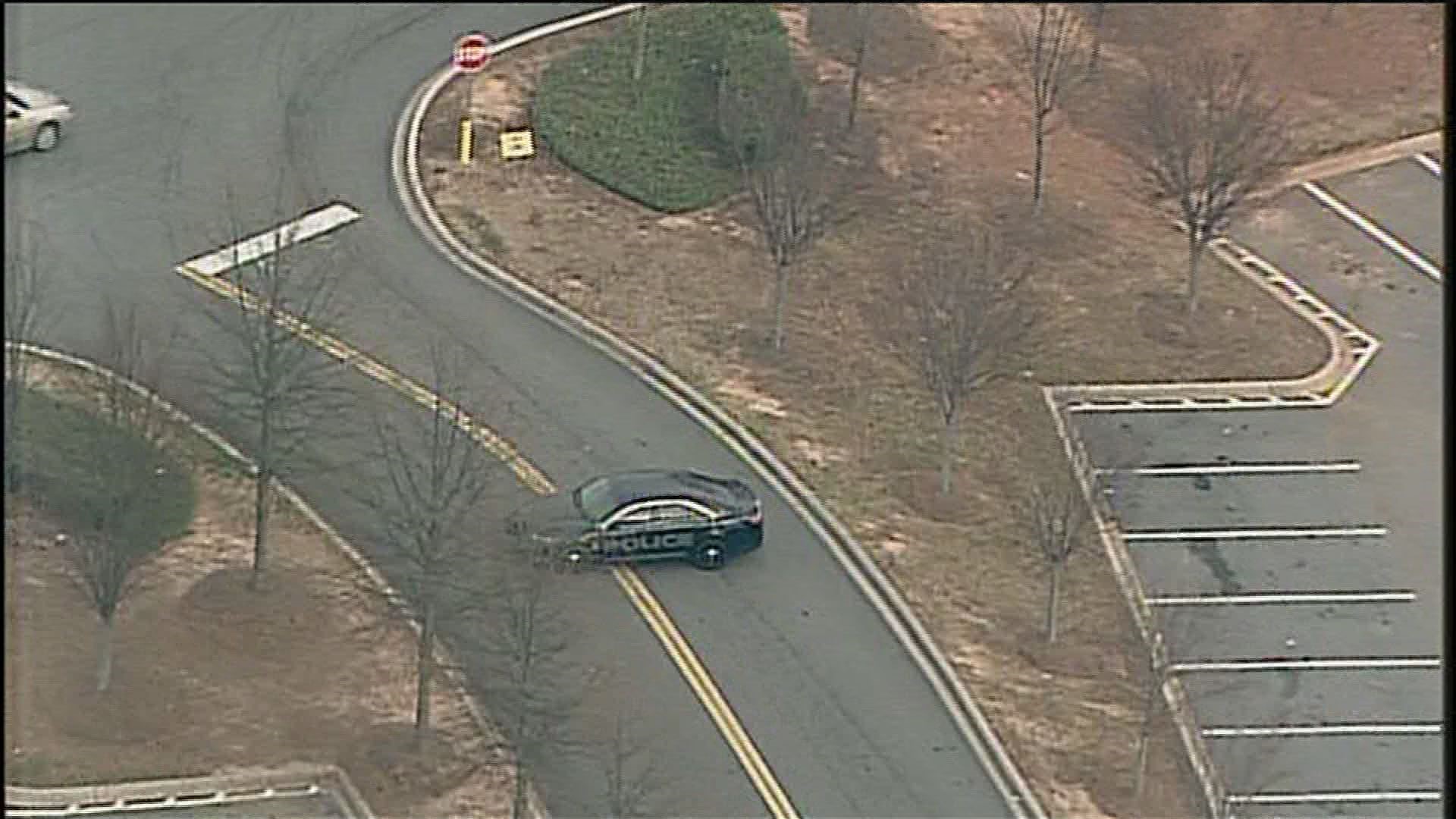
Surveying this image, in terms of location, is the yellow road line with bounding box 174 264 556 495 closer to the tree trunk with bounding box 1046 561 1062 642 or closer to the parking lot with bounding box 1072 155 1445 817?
the tree trunk with bounding box 1046 561 1062 642

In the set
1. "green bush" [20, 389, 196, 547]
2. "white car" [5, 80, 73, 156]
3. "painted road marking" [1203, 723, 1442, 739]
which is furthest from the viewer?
"white car" [5, 80, 73, 156]

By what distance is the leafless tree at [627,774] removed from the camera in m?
34.3

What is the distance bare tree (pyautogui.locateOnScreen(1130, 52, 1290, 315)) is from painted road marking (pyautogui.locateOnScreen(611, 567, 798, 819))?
38.5ft

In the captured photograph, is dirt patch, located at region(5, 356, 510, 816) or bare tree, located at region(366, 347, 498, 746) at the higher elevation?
bare tree, located at region(366, 347, 498, 746)

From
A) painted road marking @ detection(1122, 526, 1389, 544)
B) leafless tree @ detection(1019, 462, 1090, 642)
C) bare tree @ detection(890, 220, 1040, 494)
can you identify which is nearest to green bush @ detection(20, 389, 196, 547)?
bare tree @ detection(890, 220, 1040, 494)

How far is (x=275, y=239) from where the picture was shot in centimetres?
4506

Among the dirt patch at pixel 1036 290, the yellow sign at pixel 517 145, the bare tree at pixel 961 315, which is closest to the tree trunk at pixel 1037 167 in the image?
the dirt patch at pixel 1036 290

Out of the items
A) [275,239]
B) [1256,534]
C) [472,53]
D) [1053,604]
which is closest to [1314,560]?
[1256,534]

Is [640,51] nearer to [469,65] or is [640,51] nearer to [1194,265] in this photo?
[469,65]

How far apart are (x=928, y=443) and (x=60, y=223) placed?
13.6m

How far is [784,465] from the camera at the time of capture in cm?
4131

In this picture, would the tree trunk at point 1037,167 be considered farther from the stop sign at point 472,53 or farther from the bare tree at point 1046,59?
the stop sign at point 472,53

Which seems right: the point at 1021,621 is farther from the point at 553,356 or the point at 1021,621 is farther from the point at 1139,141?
the point at 1139,141

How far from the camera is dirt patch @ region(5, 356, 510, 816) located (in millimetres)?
34500
